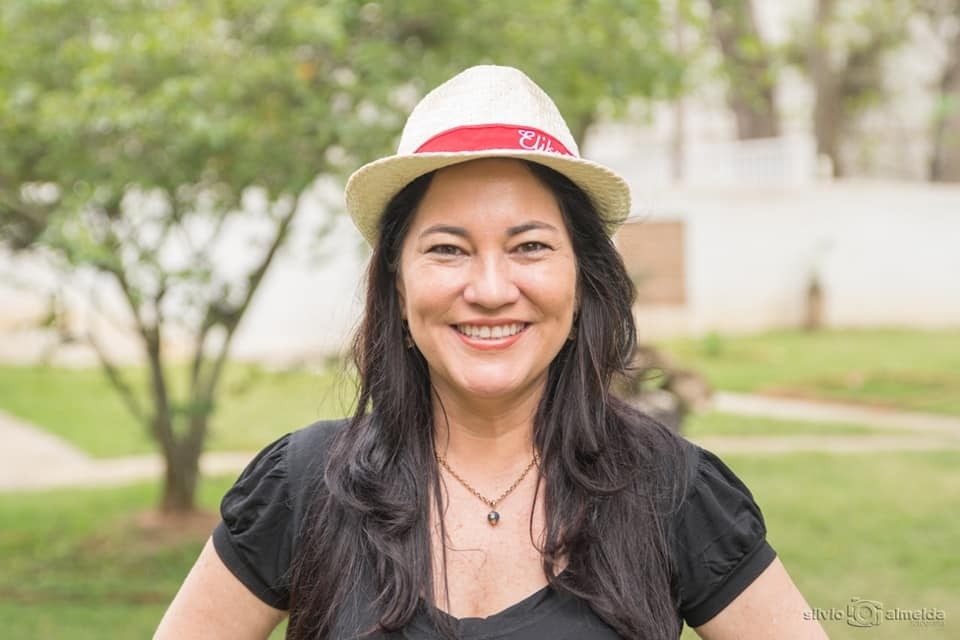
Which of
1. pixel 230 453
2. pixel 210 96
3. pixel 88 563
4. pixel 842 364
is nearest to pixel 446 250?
pixel 210 96

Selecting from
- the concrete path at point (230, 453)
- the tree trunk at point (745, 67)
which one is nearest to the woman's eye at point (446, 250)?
the tree trunk at point (745, 67)

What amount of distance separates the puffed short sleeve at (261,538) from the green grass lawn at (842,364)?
1018cm

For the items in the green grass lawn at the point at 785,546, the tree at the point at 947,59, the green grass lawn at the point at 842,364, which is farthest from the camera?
the tree at the point at 947,59

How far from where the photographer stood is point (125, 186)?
20.5 feet

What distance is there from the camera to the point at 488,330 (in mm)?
2121

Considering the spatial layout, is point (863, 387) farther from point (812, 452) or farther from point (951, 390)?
point (812, 452)

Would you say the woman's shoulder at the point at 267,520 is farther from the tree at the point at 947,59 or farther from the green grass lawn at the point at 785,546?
the tree at the point at 947,59

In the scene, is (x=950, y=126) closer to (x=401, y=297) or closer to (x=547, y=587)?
(x=401, y=297)

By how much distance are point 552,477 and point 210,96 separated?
13.1ft

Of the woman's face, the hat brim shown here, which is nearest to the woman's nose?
the woman's face

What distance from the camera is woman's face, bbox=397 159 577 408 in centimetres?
212

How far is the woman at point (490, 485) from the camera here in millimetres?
2092

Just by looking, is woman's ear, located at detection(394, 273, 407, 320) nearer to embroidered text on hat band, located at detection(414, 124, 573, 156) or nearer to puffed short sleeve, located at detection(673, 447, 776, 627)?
embroidered text on hat band, located at detection(414, 124, 573, 156)

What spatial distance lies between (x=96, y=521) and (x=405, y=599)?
6200 millimetres
